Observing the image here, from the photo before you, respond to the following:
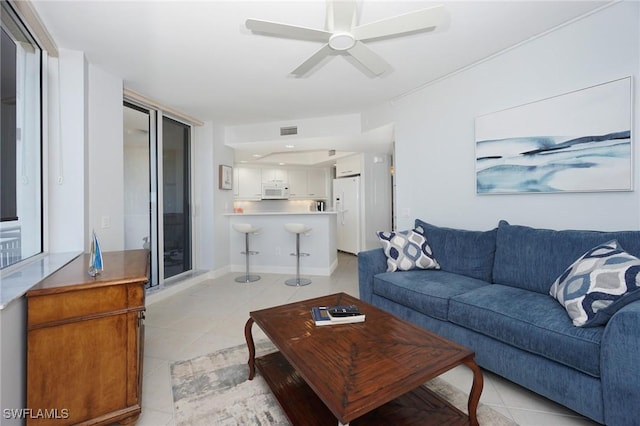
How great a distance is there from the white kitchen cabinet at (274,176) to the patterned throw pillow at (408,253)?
4.99 m

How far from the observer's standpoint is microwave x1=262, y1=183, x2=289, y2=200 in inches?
283

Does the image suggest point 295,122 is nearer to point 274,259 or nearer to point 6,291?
point 274,259

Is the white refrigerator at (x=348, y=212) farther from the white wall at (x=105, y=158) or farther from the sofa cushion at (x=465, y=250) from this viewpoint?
the white wall at (x=105, y=158)

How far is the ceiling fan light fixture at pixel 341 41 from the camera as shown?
1.75 meters

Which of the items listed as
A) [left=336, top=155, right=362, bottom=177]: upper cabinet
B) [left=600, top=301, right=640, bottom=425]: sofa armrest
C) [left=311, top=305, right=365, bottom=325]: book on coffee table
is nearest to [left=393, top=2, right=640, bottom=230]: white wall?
[left=600, top=301, right=640, bottom=425]: sofa armrest

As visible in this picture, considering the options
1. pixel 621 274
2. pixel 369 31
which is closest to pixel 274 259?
pixel 369 31

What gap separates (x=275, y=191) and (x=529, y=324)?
6.26 metres

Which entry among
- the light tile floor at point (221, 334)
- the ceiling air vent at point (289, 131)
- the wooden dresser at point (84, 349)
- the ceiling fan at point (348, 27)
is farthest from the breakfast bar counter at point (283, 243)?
the wooden dresser at point (84, 349)

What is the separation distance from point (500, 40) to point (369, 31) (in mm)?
1443

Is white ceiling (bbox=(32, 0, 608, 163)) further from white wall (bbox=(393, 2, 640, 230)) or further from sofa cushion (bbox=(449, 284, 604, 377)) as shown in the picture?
sofa cushion (bbox=(449, 284, 604, 377))

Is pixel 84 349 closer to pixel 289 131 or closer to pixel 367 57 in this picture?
pixel 367 57

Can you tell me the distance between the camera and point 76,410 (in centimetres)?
135

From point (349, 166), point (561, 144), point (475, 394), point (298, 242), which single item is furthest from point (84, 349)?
point (349, 166)

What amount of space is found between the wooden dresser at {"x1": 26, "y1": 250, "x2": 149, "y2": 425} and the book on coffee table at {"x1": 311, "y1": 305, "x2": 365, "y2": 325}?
3.23 feet
